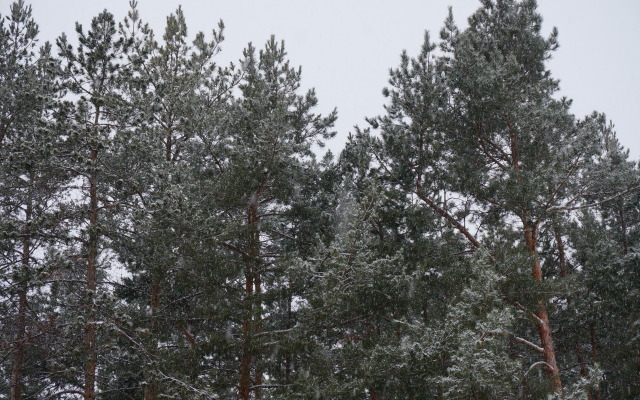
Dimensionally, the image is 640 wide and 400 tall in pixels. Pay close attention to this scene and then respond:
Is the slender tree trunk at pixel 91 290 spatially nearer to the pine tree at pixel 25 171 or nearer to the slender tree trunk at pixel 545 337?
the pine tree at pixel 25 171

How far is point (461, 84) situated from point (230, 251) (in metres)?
6.37

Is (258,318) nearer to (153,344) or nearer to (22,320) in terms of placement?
→ (153,344)

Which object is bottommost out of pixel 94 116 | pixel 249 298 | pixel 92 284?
pixel 249 298

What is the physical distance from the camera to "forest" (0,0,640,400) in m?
9.11

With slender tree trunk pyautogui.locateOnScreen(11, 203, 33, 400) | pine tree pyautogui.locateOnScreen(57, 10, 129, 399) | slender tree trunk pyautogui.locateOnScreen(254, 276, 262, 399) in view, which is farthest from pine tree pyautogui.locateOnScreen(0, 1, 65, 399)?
slender tree trunk pyautogui.locateOnScreen(254, 276, 262, 399)

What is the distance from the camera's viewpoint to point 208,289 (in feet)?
35.4

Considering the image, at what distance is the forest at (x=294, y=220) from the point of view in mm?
9109

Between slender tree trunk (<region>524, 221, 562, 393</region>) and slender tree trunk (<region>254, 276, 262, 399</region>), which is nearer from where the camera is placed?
slender tree trunk (<region>524, 221, 562, 393</region>)

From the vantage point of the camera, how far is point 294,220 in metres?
12.8

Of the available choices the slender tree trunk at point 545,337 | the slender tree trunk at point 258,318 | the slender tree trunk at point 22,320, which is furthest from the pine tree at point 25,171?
the slender tree trunk at point 545,337

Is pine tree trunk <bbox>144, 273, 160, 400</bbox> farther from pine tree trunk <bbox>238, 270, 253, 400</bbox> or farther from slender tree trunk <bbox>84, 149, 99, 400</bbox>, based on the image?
pine tree trunk <bbox>238, 270, 253, 400</bbox>

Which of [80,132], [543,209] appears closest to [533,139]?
[543,209]

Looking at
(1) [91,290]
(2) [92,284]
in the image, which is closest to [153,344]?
(2) [92,284]

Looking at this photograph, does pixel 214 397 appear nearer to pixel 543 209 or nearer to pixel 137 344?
pixel 137 344
